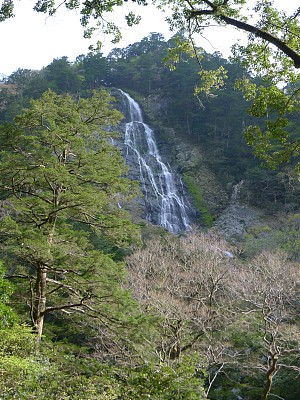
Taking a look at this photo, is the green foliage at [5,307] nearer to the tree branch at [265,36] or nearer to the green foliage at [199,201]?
the tree branch at [265,36]

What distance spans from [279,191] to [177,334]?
23.6m

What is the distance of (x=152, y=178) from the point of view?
110ft

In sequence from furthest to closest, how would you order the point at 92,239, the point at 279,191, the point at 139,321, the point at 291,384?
the point at 279,191 < the point at 92,239 < the point at 291,384 < the point at 139,321

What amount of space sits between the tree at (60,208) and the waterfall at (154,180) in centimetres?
2014

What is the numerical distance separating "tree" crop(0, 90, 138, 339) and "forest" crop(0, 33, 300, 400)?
30 mm

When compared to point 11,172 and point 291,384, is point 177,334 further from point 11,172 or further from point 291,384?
point 11,172

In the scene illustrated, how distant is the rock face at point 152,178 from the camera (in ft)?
99.5

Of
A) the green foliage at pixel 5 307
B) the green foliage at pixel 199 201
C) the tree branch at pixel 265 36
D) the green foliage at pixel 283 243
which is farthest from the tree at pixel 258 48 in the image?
the green foliage at pixel 199 201

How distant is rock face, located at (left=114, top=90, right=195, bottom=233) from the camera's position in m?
30.3

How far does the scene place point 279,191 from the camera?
32438 mm

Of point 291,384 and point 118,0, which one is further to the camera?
point 291,384

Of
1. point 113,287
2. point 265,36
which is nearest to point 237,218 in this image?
point 113,287

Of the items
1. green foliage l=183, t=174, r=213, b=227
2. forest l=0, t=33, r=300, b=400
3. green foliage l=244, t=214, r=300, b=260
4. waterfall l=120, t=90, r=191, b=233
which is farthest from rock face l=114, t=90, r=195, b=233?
green foliage l=244, t=214, r=300, b=260

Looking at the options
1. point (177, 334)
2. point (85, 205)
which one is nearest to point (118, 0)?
point (85, 205)
